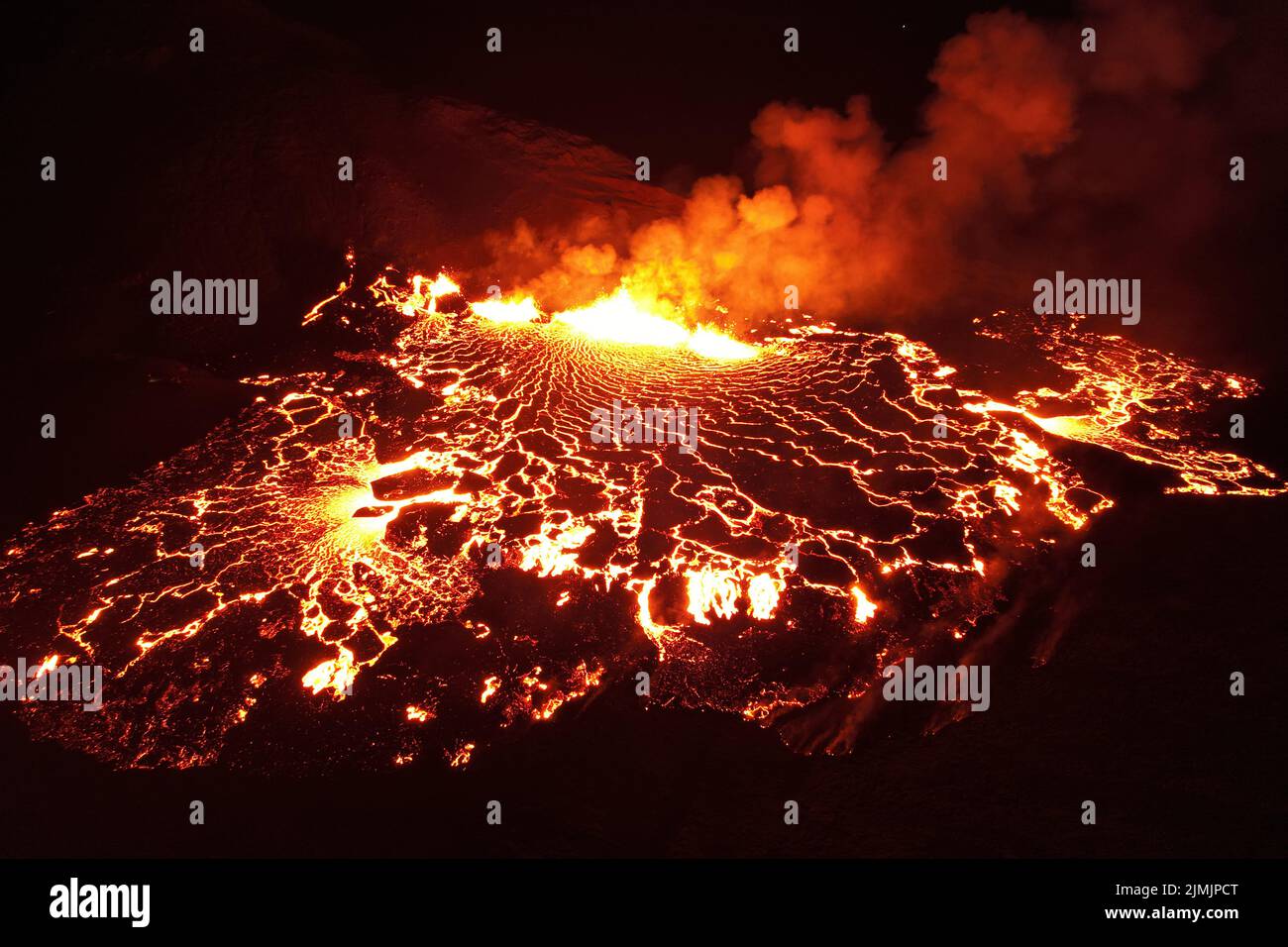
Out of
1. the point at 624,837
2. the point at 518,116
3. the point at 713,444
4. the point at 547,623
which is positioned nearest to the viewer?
the point at 624,837

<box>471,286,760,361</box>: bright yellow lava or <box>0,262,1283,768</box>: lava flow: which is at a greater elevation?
<box>471,286,760,361</box>: bright yellow lava

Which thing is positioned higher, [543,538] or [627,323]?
[627,323]

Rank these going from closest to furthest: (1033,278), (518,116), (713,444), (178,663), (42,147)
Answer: (178,663), (713,444), (42,147), (1033,278), (518,116)

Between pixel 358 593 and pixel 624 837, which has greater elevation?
pixel 358 593

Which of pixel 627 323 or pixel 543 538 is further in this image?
pixel 627 323

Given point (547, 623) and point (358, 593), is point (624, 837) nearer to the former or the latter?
point (547, 623)

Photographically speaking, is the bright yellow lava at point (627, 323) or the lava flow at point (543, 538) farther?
the bright yellow lava at point (627, 323)

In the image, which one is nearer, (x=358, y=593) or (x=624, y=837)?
(x=624, y=837)

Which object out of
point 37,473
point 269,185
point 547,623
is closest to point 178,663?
point 547,623
